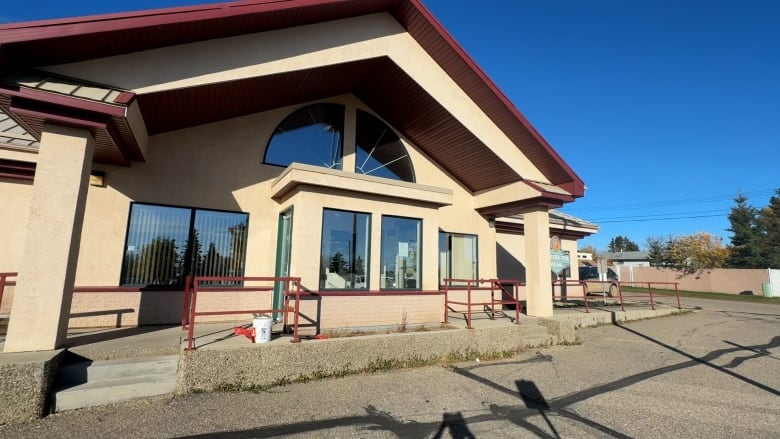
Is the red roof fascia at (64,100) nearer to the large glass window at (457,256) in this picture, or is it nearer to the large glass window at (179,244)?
the large glass window at (179,244)

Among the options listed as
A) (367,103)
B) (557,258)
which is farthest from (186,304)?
(557,258)

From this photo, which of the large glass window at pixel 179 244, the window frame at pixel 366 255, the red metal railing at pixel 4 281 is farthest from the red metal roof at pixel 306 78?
the window frame at pixel 366 255

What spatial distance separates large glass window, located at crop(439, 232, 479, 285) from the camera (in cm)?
1226

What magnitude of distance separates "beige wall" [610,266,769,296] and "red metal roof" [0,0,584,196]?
30794 millimetres

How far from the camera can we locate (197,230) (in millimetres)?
8914

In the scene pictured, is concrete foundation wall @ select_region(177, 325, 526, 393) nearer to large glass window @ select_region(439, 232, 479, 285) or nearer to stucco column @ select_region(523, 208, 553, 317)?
stucco column @ select_region(523, 208, 553, 317)

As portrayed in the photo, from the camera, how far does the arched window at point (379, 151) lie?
11258 millimetres

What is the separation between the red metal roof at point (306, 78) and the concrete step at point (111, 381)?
3830mm

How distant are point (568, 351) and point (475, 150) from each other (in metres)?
5.76

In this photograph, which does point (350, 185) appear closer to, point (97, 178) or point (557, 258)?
point (97, 178)

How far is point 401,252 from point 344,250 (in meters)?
1.55

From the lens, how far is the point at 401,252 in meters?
9.63

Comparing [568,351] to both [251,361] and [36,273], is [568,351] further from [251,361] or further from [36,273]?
[36,273]

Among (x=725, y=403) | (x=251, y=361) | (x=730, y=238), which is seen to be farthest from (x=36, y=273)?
(x=730, y=238)
